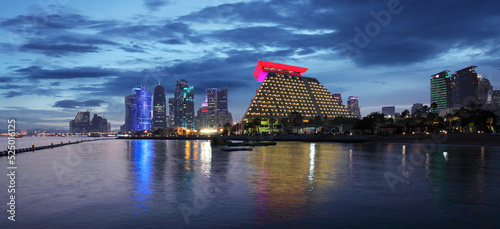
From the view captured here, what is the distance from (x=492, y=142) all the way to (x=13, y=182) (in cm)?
7941

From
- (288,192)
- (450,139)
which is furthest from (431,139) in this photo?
(288,192)

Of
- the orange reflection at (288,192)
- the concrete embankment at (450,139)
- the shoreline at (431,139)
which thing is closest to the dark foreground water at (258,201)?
the orange reflection at (288,192)

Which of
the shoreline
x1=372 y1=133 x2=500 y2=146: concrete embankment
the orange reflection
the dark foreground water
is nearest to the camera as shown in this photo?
the dark foreground water

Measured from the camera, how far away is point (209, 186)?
829 inches

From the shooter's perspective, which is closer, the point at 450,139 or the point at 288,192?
the point at 288,192

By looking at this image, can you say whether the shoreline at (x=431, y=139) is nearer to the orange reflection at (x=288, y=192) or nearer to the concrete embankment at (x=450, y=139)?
the concrete embankment at (x=450, y=139)

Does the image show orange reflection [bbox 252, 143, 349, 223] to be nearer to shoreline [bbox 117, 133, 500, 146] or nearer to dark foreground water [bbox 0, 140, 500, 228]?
dark foreground water [bbox 0, 140, 500, 228]

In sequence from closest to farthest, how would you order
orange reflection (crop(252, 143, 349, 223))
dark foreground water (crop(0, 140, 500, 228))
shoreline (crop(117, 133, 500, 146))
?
1. dark foreground water (crop(0, 140, 500, 228))
2. orange reflection (crop(252, 143, 349, 223))
3. shoreline (crop(117, 133, 500, 146))

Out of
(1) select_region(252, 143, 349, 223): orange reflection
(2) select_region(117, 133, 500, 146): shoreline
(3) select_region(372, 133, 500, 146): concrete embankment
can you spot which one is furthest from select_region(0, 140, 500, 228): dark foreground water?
(2) select_region(117, 133, 500, 146): shoreline

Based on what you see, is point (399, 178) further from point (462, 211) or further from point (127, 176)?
point (127, 176)

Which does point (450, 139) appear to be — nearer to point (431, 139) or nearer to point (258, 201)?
point (431, 139)

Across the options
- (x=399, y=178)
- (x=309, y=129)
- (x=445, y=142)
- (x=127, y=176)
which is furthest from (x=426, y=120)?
(x=127, y=176)

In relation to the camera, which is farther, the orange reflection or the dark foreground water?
the orange reflection

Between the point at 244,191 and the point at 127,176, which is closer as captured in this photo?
the point at 244,191
